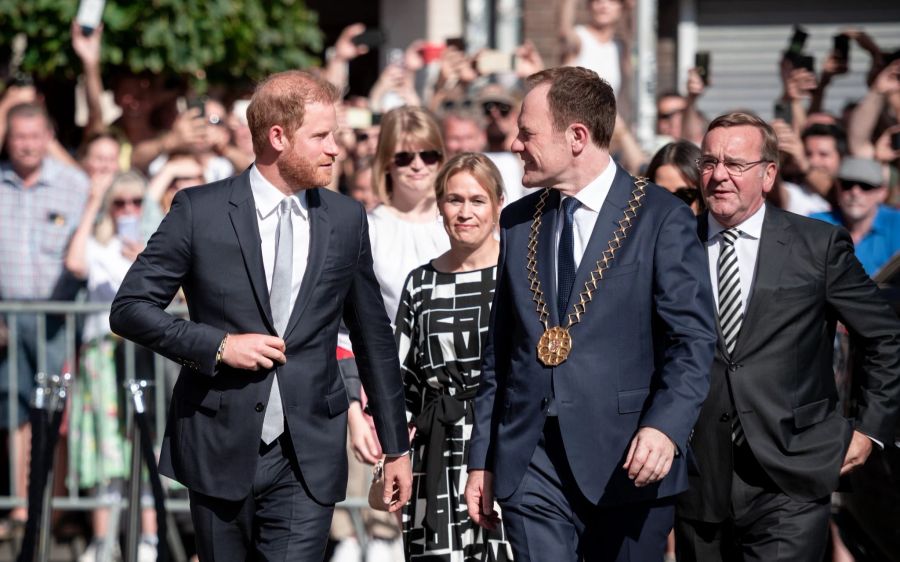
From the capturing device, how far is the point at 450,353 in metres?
5.71

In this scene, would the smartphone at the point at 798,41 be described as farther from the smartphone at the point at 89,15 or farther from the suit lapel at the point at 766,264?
the smartphone at the point at 89,15

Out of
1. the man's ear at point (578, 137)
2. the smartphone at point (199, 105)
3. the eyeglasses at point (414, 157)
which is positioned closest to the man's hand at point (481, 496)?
the man's ear at point (578, 137)

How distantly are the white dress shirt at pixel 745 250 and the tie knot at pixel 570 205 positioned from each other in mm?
700

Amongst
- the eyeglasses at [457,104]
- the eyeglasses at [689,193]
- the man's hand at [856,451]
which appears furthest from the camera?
the eyeglasses at [457,104]

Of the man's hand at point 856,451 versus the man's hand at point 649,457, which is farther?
the man's hand at point 856,451

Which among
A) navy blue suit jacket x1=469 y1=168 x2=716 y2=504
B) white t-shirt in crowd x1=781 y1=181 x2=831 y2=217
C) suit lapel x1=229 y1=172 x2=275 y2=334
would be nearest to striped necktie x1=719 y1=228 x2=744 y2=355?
navy blue suit jacket x1=469 y1=168 x2=716 y2=504

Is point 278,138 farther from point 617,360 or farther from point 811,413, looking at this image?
point 811,413

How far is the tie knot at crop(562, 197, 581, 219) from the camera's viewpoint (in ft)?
15.0

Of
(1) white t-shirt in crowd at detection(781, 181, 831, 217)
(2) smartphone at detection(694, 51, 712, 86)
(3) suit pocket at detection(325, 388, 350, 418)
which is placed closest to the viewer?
(3) suit pocket at detection(325, 388, 350, 418)

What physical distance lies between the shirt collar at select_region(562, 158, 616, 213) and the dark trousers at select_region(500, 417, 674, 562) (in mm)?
701

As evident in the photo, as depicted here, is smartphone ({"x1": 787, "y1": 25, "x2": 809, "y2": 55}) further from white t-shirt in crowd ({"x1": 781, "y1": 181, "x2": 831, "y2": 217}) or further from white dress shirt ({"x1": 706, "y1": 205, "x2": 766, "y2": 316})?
white dress shirt ({"x1": 706, "y1": 205, "x2": 766, "y2": 316})

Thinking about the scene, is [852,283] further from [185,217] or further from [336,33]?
[336,33]

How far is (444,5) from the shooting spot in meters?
14.6

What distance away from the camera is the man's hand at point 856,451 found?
16.4ft
